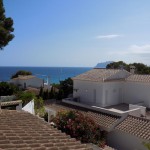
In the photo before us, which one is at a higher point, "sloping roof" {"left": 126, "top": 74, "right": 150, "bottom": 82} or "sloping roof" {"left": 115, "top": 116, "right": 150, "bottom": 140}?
"sloping roof" {"left": 126, "top": 74, "right": 150, "bottom": 82}

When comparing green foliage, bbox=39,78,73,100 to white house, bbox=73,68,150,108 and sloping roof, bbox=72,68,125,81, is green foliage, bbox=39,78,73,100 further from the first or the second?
sloping roof, bbox=72,68,125,81

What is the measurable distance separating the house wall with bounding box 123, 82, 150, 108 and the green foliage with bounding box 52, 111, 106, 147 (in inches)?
353

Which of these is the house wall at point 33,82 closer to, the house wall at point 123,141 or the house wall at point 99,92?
the house wall at point 99,92

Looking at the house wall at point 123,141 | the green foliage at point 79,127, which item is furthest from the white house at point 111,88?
the green foliage at point 79,127

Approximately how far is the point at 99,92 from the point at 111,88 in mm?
1679

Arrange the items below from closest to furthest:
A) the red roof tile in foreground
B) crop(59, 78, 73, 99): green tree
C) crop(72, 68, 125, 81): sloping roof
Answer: crop(72, 68, 125, 81): sloping roof, the red roof tile in foreground, crop(59, 78, 73, 99): green tree

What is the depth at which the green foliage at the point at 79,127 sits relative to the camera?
65.4 ft

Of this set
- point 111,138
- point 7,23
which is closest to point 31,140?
point 111,138

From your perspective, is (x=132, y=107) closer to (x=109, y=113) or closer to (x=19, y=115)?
(x=109, y=113)

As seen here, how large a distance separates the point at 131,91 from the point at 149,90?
2.27 metres

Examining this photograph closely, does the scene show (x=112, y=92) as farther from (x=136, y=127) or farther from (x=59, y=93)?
(x=59, y=93)

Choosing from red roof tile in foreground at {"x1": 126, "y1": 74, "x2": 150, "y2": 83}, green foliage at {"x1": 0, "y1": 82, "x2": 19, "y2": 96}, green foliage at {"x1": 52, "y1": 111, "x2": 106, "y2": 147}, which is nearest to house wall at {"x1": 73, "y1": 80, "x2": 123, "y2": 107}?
red roof tile in foreground at {"x1": 126, "y1": 74, "x2": 150, "y2": 83}

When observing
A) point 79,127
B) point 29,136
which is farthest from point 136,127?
point 29,136

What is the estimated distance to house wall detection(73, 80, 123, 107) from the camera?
27.2 metres
